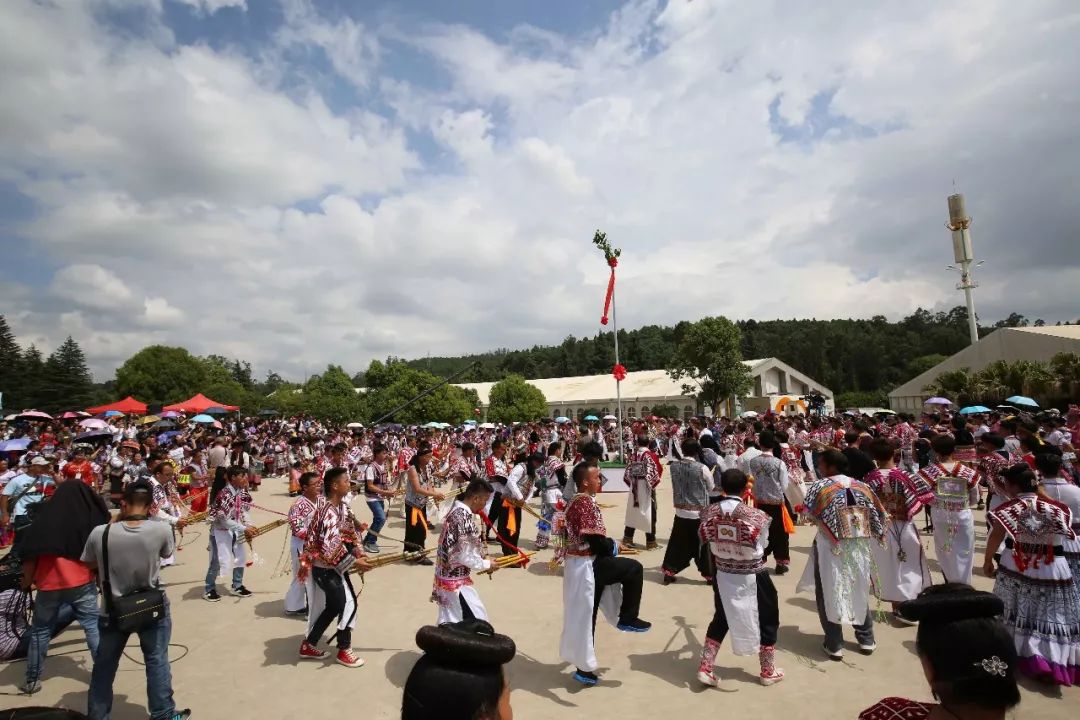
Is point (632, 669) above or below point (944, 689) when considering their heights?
below

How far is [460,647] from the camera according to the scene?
→ 70.6 inches

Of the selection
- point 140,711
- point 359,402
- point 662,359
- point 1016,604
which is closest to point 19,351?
point 359,402

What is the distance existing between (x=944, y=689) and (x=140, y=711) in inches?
242

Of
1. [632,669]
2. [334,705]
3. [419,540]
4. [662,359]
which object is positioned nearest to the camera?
[334,705]

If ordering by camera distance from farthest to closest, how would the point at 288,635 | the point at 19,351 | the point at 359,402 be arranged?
the point at 19,351 < the point at 359,402 < the point at 288,635

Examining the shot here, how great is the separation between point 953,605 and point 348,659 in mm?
5525

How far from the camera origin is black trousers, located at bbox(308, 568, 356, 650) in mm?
5840

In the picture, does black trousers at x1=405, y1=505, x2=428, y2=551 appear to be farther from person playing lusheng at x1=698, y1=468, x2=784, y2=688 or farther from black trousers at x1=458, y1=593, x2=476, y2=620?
person playing lusheng at x1=698, y1=468, x2=784, y2=688

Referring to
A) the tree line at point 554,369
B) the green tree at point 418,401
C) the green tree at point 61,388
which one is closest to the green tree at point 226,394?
the tree line at point 554,369

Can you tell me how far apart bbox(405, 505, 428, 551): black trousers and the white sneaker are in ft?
18.5

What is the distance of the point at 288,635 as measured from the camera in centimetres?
679

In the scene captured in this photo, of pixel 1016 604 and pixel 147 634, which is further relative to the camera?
pixel 1016 604

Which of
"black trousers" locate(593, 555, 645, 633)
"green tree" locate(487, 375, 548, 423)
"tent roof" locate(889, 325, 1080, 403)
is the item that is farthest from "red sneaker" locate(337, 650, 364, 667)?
"green tree" locate(487, 375, 548, 423)

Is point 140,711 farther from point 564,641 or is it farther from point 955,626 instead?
point 955,626
